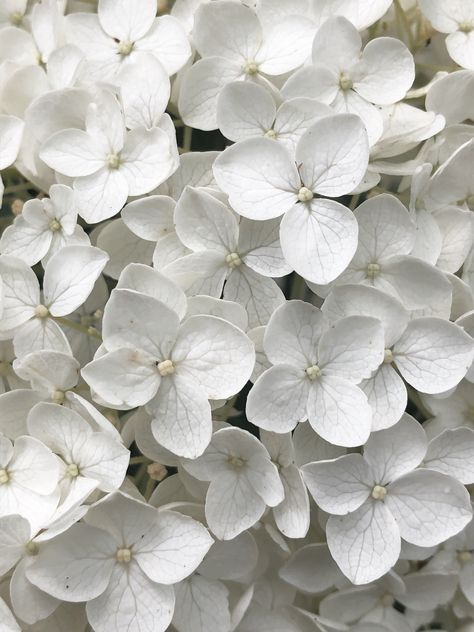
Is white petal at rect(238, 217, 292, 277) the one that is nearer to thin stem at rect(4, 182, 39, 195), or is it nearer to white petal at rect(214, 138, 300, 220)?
white petal at rect(214, 138, 300, 220)

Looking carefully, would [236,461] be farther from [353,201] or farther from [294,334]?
[353,201]

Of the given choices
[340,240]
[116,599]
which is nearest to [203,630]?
[116,599]

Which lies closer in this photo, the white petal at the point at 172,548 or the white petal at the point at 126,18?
the white petal at the point at 172,548

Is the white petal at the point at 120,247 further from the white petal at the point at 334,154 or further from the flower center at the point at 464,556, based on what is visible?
the flower center at the point at 464,556

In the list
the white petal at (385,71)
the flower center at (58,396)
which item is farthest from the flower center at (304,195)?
the flower center at (58,396)

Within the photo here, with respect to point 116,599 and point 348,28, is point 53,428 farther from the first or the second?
point 348,28
